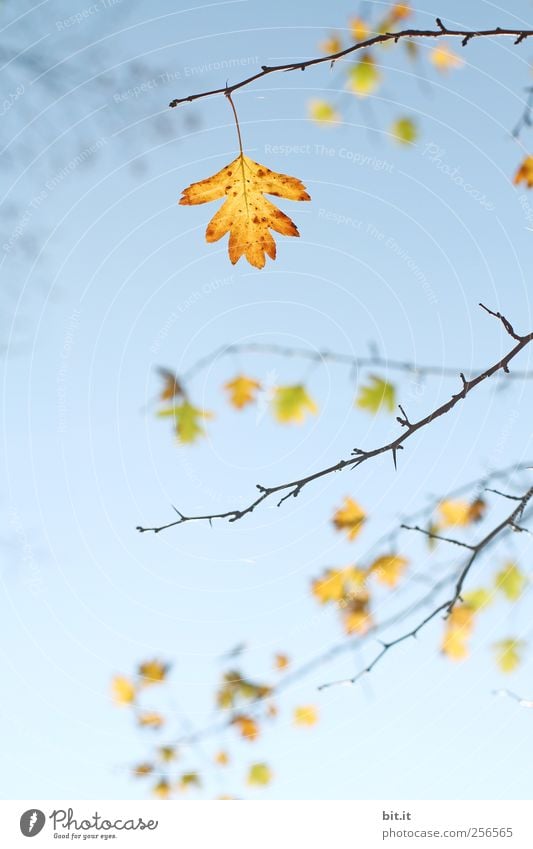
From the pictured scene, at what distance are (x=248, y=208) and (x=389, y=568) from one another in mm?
902

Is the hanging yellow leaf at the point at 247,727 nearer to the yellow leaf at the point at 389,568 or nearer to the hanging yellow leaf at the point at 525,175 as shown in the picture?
the yellow leaf at the point at 389,568

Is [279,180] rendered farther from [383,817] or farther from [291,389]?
[383,817]

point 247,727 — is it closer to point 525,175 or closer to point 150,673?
point 150,673

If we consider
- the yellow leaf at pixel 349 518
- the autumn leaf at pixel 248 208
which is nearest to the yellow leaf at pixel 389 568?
the yellow leaf at pixel 349 518

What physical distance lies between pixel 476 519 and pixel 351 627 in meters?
0.42

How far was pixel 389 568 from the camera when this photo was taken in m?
1.54

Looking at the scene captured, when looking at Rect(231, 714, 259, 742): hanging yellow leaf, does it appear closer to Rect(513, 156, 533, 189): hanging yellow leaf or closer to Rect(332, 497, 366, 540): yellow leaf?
Rect(332, 497, 366, 540): yellow leaf

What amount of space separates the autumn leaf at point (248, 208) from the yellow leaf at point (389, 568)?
77 centimetres

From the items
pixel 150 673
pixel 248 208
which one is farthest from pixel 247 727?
pixel 248 208

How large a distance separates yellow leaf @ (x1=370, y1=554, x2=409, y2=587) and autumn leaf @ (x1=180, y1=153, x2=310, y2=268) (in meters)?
0.77

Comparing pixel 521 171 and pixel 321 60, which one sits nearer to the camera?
pixel 321 60

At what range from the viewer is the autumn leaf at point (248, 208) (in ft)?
3.74

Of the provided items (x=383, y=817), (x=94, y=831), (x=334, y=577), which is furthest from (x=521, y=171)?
(x=94, y=831)

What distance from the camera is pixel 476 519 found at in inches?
58.8
